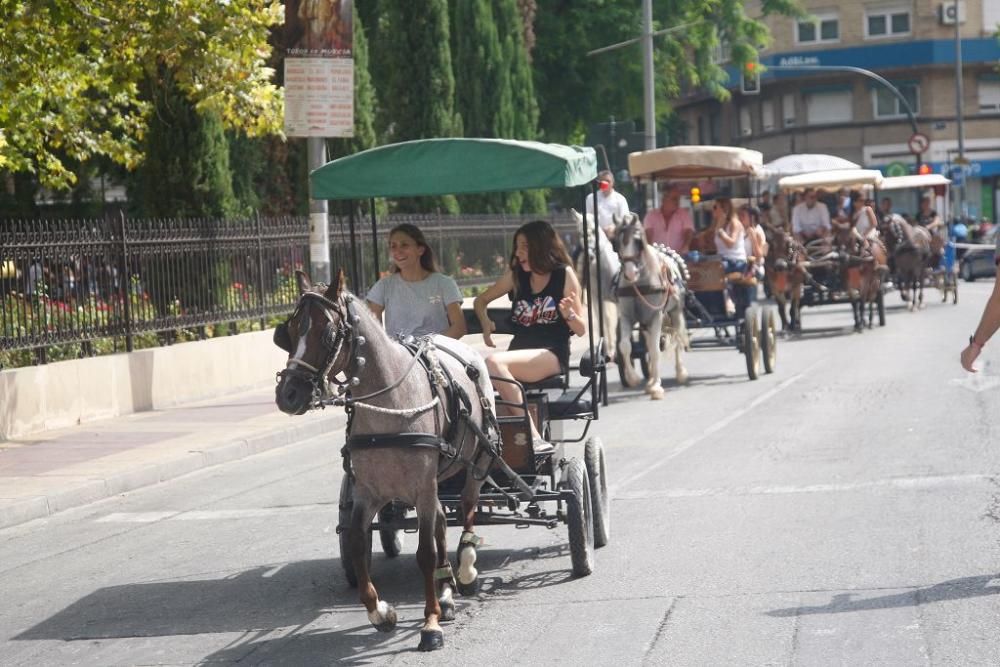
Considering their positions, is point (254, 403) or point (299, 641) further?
point (254, 403)

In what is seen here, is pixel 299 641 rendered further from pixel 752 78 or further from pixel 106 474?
pixel 752 78

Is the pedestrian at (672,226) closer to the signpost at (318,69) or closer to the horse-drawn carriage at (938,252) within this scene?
the signpost at (318,69)

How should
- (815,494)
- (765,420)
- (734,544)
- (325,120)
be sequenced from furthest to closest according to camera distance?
(325,120) < (765,420) < (815,494) < (734,544)

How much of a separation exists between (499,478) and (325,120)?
9.56 m

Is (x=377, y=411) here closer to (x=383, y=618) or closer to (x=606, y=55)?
(x=383, y=618)

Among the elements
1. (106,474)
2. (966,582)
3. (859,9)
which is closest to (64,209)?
(106,474)

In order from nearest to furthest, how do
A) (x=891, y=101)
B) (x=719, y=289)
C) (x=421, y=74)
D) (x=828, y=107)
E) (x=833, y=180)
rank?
(x=719, y=289) → (x=833, y=180) → (x=421, y=74) → (x=891, y=101) → (x=828, y=107)

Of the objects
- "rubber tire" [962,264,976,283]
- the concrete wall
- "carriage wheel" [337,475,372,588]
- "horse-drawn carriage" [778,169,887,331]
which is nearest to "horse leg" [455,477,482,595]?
"carriage wheel" [337,475,372,588]

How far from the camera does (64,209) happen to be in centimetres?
4028

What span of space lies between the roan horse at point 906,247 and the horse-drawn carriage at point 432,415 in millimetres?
21405

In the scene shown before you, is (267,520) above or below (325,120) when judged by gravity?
below

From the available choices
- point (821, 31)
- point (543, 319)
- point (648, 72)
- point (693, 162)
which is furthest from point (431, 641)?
point (821, 31)

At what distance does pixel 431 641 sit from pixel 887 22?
221ft

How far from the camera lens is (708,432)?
14.7 metres
